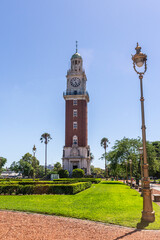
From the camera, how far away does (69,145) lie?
61844 mm

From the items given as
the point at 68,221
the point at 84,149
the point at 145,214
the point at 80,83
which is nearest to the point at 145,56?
the point at 145,214

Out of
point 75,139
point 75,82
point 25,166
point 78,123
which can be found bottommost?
point 25,166

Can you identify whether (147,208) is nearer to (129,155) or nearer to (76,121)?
(129,155)

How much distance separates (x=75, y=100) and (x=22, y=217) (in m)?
55.8

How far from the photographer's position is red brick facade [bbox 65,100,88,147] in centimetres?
6216

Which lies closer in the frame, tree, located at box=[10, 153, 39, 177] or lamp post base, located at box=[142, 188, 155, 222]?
lamp post base, located at box=[142, 188, 155, 222]

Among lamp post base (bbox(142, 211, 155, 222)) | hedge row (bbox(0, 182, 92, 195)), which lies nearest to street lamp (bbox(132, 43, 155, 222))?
lamp post base (bbox(142, 211, 155, 222))

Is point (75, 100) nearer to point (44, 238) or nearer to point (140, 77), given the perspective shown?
point (140, 77)

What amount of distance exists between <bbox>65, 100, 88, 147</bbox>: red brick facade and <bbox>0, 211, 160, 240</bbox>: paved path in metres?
52.2

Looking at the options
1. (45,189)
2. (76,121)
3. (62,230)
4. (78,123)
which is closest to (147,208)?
(62,230)

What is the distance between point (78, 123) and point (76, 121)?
879 millimetres

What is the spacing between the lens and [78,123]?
63375 mm

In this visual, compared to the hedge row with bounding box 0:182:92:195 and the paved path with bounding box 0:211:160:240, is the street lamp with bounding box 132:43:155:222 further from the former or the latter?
the hedge row with bounding box 0:182:92:195

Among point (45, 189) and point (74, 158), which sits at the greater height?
point (74, 158)
